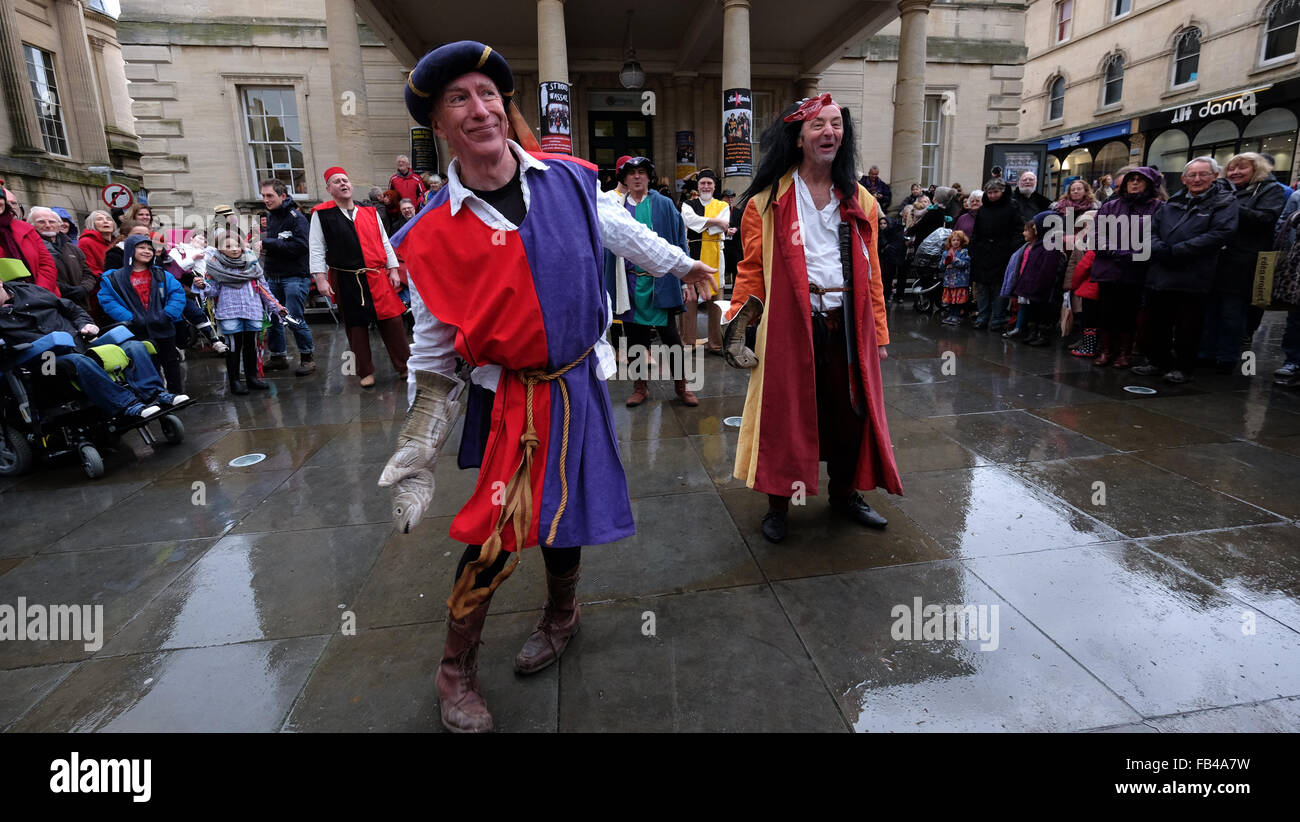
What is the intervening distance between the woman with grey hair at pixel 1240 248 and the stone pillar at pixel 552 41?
10034 millimetres

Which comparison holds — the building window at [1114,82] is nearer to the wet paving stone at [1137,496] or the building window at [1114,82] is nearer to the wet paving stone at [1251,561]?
the wet paving stone at [1137,496]

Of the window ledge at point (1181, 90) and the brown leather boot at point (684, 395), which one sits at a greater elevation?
the window ledge at point (1181, 90)

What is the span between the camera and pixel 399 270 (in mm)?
7227

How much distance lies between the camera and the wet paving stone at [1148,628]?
229cm

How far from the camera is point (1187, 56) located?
22031 millimetres

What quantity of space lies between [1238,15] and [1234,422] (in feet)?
76.8

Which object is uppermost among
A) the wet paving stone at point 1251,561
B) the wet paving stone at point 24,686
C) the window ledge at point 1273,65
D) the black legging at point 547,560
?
the window ledge at point 1273,65

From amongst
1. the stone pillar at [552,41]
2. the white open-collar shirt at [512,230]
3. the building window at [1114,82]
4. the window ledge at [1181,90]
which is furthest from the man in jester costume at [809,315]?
the building window at [1114,82]

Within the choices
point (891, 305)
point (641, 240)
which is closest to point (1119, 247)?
point (891, 305)

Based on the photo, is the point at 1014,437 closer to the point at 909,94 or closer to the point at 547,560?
the point at 547,560

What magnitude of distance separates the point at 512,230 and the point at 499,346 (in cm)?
35

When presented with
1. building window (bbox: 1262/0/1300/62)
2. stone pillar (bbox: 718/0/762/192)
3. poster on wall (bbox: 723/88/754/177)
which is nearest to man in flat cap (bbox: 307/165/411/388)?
poster on wall (bbox: 723/88/754/177)

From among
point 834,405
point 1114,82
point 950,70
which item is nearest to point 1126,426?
point 834,405
